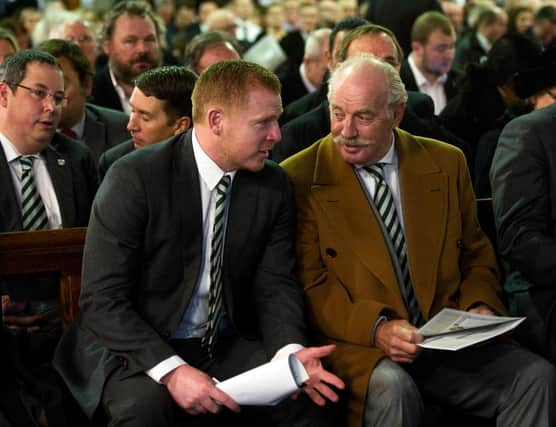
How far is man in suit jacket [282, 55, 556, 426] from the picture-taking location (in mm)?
4383

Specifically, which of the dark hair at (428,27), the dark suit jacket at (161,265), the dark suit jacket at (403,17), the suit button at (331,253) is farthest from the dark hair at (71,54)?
the dark suit jacket at (403,17)

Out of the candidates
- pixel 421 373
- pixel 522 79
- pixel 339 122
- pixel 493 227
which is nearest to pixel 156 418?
pixel 421 373

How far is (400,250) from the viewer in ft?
15.4

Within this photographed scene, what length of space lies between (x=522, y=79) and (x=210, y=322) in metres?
2.14

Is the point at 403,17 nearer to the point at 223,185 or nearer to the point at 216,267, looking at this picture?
the point at 223,185

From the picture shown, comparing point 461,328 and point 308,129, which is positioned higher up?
point 308,129

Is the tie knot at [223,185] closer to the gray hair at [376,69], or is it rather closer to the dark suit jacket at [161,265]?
the dark suit jacket at [161,265]

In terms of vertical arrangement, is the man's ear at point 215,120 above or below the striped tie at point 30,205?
above

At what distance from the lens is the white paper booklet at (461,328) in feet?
13.9

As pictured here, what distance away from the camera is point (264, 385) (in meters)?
3.91

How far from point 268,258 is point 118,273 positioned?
0.64 metres

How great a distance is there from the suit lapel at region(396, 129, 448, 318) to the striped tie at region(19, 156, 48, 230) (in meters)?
1.68

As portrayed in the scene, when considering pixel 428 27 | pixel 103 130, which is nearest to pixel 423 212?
pixel 103 130

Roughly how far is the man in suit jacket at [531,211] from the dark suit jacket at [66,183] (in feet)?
6.40
